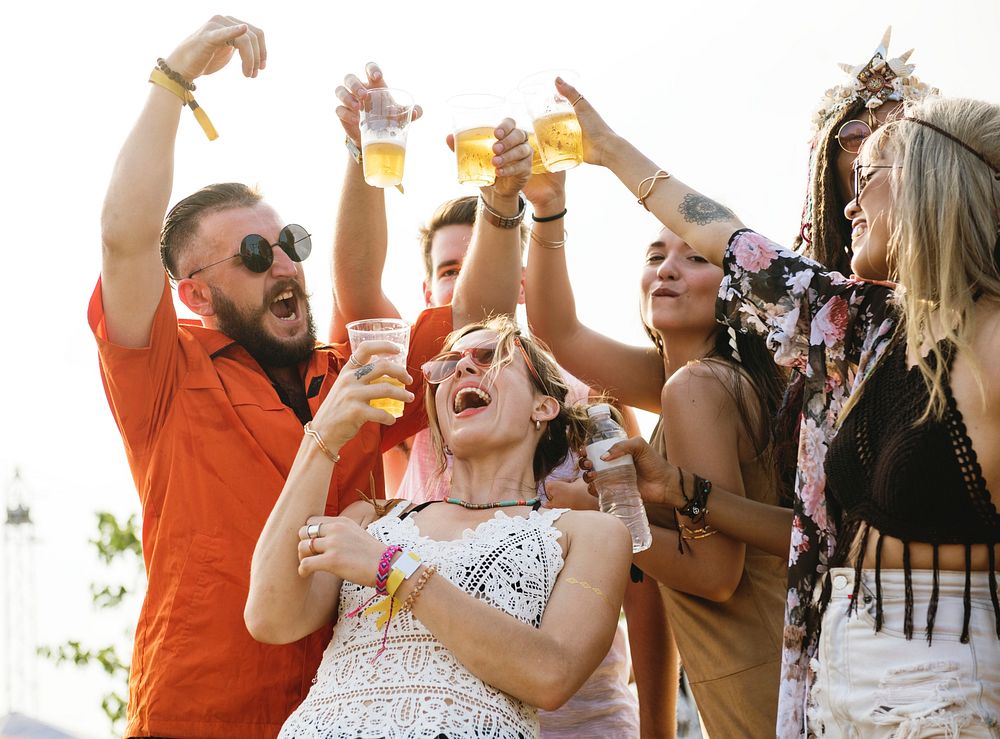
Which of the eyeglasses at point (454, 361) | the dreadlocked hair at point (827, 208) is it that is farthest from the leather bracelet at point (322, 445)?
the dreadlocked hair at point (827, 208)

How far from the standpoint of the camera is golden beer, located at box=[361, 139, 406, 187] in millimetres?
3883

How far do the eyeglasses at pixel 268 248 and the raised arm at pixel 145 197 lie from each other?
57cm

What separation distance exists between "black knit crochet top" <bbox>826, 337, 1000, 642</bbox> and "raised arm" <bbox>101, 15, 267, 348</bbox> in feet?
7.61

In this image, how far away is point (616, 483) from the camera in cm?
378

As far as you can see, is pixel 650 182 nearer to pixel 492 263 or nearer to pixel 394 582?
pixel 492 263

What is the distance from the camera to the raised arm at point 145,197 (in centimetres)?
366

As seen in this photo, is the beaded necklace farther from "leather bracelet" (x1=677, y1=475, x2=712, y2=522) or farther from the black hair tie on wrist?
the black hair tie on wrist

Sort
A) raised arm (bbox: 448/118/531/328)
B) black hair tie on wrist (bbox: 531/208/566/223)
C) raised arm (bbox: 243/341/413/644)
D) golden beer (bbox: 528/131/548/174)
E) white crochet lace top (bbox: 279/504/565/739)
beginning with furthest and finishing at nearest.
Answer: black hair tie on wrist (bbox: 531/208/566/223), raised arm (bbox: 448/118/531/328), golden beer (bbox: 528/131/548/174), raised arm (bbox: 243/341/413/644), white crochet lace top (bbox: 279/504/565/739)

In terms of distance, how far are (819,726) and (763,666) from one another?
0.92 metres

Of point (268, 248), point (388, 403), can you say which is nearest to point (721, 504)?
point (388, 403)

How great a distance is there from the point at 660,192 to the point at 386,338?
1077 mm

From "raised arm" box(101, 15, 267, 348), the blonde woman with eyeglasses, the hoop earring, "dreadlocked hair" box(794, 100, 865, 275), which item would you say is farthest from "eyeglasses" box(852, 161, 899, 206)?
"raised arm" box(101, 15, 267, 348)

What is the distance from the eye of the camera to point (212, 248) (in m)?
4.41

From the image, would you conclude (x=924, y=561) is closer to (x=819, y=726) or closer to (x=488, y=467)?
(x=819, y=726)
